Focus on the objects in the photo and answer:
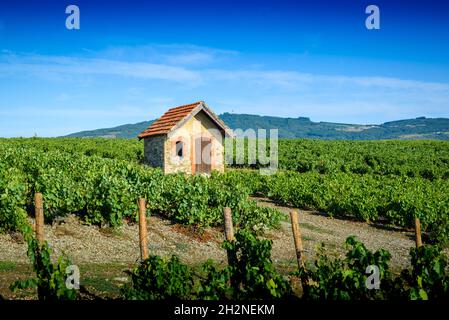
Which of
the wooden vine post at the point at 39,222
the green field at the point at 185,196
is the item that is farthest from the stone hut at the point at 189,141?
the wooden vine post at the point at 39,222

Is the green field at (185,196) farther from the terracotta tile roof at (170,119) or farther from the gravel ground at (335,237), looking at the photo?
the terracotta tile roof at (170,119)

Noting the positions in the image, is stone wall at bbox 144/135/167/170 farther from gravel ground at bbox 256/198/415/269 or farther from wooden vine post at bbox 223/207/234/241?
wooden vine post at bbox 223/207/234/241

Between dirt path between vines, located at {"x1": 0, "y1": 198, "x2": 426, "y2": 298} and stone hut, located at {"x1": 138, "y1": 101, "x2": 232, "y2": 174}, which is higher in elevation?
stone hut, located at {"x1": 138, "y1": 101, "x2": 232, "y2": 174}

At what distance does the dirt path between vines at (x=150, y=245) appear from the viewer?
9.73 m

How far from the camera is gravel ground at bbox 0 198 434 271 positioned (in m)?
11.0

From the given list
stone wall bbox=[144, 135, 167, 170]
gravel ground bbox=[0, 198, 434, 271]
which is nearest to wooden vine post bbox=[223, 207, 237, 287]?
gravel ground bbox=[0, 198, 434, 271]

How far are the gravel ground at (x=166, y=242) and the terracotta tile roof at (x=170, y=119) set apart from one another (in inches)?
436

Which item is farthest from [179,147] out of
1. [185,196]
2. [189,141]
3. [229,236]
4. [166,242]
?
[229,236]

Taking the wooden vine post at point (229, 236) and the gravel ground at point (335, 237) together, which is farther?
the gravel ground at point (335, 237)

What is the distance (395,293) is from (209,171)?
19839 mm

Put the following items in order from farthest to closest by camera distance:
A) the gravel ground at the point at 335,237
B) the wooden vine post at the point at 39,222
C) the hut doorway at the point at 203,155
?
the hut doorway at the point at 203,155
the gravel ground at the point at 335,237
the wooden vine post at the point at 39,222

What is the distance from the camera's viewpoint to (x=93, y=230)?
42.4 ft
